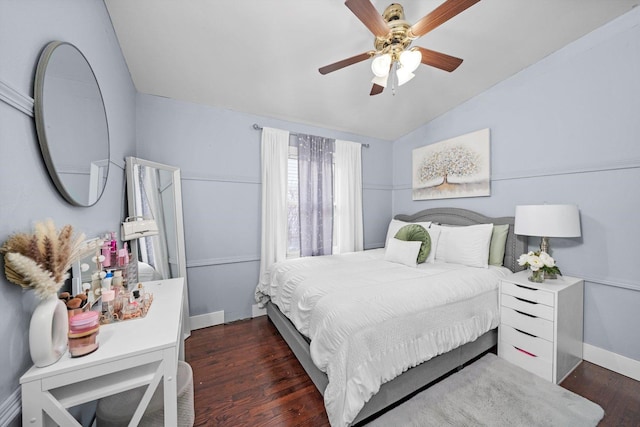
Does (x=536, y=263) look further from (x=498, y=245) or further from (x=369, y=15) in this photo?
(x=369, y=15)

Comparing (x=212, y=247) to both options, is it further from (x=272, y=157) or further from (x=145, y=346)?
(x=145, y=346)

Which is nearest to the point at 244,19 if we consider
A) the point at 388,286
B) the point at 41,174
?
the point at 41,174

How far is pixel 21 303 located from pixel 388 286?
185 centimetres

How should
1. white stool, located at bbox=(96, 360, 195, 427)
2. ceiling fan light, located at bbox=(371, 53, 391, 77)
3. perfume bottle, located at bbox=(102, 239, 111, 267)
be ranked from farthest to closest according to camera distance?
ceiling fan light, located at bbox=(371, 53, 391, 77), perfume bottle, located at bbox=(102, 239, 111, 267), white stool, located at bbox=(96, 360, 195, 427)

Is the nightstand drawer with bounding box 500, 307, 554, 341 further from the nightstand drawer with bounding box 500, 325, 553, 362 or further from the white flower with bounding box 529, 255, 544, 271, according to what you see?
the white flower with bounding box 529, 255, 544, 271

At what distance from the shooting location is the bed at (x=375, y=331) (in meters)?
1.31

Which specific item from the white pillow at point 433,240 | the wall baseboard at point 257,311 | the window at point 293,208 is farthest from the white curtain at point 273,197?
the white pillow at point 433,240

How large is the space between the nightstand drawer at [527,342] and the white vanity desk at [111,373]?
248 cm

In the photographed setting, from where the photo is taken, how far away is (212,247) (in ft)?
9.01

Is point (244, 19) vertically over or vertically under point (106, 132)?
over

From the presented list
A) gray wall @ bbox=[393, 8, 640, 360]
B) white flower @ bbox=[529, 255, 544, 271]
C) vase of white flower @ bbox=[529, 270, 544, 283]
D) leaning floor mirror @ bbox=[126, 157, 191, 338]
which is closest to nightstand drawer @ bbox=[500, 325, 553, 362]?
vase of white flower @ bbox=[529, 270, 544, 283]

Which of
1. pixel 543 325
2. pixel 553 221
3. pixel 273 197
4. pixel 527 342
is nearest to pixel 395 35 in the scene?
pixel 553 221

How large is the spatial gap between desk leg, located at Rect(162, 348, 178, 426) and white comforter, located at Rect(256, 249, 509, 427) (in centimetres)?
78

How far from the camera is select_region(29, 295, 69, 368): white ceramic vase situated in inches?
30.4
